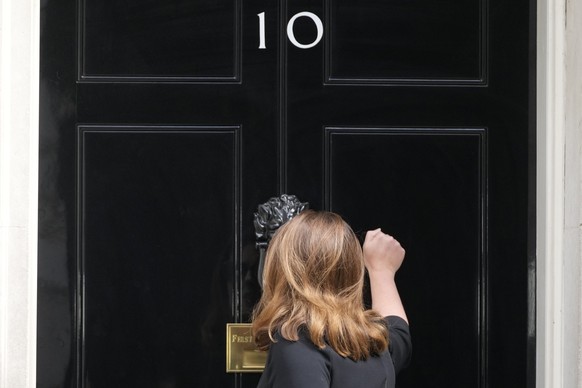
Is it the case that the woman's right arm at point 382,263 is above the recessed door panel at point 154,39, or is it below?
below

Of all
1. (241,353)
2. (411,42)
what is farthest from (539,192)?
(241,353)

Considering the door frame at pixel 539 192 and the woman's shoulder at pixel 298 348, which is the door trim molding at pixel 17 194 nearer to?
A: the door frame at pixel 539 192

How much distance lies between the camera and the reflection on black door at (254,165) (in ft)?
13.4

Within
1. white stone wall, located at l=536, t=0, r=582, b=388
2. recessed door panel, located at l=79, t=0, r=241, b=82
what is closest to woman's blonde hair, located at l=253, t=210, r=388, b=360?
white stone wall, located at l=536, t=0, r=582, b=388

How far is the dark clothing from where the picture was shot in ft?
9.69

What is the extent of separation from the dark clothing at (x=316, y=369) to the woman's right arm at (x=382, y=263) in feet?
1.11

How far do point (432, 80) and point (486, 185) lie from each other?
424 millimetres

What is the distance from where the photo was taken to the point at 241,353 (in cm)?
410

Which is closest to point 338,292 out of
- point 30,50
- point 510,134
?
point 510,134

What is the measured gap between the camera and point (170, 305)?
410 centimetres

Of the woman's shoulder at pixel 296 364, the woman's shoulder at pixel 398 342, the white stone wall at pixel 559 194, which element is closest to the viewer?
A: the woman's shoulder at pixel 296 364

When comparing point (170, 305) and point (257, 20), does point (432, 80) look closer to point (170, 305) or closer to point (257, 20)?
point (257, 20)

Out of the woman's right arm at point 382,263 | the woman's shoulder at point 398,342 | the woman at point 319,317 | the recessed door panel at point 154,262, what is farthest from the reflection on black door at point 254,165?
the woman at point 319,317

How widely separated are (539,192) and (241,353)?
1205mm
